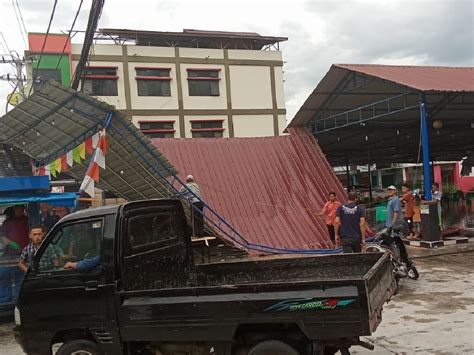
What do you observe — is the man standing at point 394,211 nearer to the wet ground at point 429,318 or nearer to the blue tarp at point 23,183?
the wet ground at point 429,318

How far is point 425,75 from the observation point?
15047 mm

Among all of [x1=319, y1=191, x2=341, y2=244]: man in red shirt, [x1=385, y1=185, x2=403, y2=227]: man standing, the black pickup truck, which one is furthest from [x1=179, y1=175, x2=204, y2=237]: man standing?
the black pickup truck

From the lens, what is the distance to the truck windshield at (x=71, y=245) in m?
4.63

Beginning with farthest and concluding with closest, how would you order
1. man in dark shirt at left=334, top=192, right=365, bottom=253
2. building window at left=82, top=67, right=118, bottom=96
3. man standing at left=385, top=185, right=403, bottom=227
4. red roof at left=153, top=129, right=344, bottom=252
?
building window at left=82, top=67, right=118, bottom=96 < red roof at left=153, top=129, right=344, bottom=252 < man standing at left=385, top=185, right=403, bottom=227 < man in dark shirt at left=334, top=192, right=365, bottom=253

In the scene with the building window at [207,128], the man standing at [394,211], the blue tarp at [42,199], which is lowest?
the man standing at [394,211]

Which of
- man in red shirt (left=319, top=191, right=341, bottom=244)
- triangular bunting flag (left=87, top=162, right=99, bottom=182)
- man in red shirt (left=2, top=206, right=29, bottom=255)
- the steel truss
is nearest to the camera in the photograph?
triangular bunting flag (left=87, top=162, right=99, bottom=182)

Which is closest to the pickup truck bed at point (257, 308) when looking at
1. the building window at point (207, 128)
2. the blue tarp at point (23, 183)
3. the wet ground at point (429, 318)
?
the wet ground at point (429, 318)

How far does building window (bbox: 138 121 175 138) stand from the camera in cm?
3425

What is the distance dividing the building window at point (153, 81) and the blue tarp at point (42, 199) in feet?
88.1

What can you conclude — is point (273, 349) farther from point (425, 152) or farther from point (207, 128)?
point (207, 128)

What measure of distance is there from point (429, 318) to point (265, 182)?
836cm

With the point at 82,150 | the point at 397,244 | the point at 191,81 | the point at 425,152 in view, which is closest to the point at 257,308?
the point at 397,244

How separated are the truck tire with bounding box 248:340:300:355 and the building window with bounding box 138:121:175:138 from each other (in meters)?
31.0

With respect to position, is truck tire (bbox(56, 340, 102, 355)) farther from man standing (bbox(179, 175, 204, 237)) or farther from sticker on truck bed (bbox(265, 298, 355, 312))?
man standing (bbox(179, 175, 204, 237))
